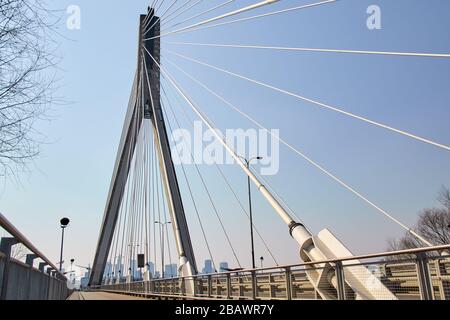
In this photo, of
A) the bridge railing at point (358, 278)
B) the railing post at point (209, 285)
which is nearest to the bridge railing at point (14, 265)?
the bridge railing at point (358, 278)

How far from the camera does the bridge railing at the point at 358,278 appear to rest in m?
5.71

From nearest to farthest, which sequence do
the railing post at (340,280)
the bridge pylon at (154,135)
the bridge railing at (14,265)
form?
the bridge railing at (14,265)
the railing post at (340,280)
the bridge pylon at (154,135)

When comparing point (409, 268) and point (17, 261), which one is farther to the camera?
point (409, 268)

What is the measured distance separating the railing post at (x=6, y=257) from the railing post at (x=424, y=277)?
487 cm

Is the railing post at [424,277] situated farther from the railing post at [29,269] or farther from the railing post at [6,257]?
the railing post at [29,269]

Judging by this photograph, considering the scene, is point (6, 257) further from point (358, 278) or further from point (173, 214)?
point (173, 214)

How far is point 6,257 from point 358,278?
5281 mm

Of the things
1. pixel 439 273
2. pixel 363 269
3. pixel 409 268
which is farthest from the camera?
pixel 363 269

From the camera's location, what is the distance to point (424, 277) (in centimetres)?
576

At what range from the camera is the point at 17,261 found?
16.6ft

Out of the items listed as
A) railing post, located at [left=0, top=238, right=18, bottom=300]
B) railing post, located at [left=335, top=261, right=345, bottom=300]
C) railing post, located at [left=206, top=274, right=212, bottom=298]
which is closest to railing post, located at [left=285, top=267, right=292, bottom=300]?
railing post, located at [left=335, top=261, right=345, bottom=300]
